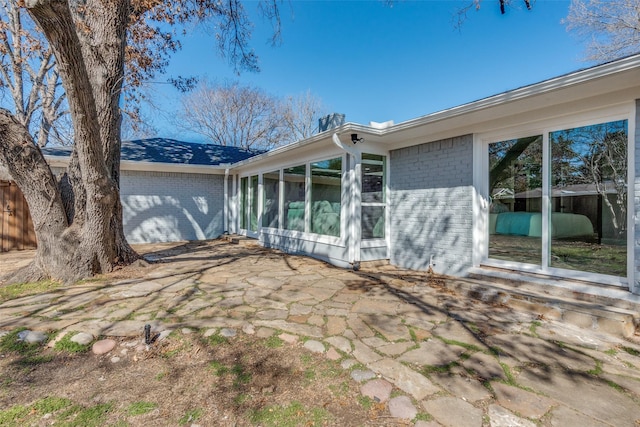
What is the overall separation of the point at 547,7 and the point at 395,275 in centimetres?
553

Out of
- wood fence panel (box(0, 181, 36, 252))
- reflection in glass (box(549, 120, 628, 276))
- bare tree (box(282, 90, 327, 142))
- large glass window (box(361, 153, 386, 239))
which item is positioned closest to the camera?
reflection in glass (box(549, 120, 628, 276))

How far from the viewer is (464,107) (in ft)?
12.4

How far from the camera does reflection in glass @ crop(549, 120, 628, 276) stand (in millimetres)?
3307

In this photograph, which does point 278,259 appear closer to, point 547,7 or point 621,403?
point 621,403

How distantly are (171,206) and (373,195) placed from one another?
6.79 metres

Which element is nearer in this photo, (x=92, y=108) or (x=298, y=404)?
(x=298, y=404)

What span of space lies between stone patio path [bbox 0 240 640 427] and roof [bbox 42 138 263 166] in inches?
222

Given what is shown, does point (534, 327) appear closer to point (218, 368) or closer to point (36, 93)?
point (218, 368)

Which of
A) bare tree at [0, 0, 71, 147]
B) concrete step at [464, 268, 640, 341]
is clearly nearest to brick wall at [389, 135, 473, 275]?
concrete step at [464, 268, 640, 341]

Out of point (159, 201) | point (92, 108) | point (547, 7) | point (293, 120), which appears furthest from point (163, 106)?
point (547, 7)

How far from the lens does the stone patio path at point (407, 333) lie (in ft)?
6.15

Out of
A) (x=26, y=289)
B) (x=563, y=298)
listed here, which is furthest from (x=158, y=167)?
(x=563, y=298)

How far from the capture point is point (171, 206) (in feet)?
31.1

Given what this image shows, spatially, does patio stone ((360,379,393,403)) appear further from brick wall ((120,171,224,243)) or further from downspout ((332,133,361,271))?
brick wall ((120,171,224,243))
